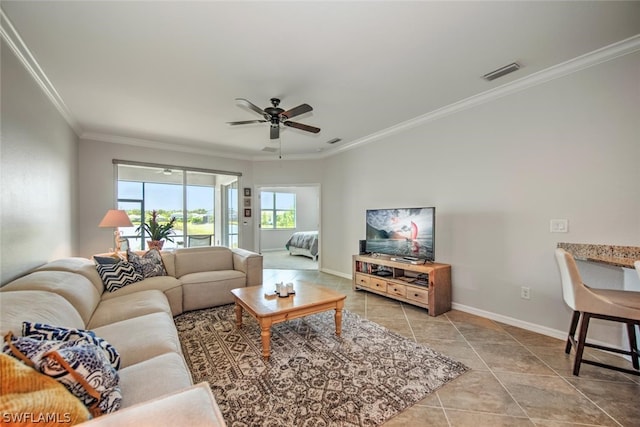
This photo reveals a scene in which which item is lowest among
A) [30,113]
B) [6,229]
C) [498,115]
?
[6,229]

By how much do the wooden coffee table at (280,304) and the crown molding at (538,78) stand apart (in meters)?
2.71

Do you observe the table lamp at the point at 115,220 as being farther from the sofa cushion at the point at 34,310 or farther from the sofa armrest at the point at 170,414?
the sofa armrest at the point at 170,414

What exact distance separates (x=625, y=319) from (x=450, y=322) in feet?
4.63

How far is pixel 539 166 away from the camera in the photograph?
2.68m

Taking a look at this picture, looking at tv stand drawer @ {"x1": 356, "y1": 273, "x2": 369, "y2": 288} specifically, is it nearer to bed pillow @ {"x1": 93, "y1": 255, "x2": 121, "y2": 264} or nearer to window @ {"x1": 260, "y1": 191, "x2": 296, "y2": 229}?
bed pillow @ {"x1": 93, "y1": 255, "x2": 121, "y2": 264}

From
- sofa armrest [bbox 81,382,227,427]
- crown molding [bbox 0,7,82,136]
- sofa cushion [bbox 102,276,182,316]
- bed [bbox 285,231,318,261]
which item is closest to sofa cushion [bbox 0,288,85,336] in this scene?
sofa armrest [bbox 81,382,227,427]

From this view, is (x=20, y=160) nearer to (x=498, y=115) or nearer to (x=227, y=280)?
(x=227, y=280)

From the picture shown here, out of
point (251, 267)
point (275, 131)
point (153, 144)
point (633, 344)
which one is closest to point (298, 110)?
point (275, 131)

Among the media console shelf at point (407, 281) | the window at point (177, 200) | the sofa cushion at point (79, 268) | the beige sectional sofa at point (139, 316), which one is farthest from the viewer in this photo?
the window at point (177, 200)

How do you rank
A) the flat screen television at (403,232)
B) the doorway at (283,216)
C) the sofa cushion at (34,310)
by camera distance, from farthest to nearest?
the doorway at (283,216)
the flat screen television at (403,232)
the sofa cushion at (34,310)

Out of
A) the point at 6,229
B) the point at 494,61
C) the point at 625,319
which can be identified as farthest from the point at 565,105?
the point at 6,229

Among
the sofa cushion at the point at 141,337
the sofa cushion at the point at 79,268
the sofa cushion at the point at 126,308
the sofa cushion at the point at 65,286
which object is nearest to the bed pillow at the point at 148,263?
the sofa cushion at the point at 79,268

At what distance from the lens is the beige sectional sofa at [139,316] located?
867 millimetres

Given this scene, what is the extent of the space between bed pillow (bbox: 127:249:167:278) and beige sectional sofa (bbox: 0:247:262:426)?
0.09 m
